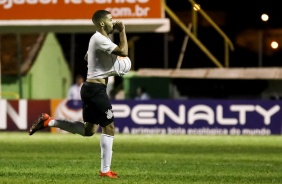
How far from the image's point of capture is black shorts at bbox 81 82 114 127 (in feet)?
47.1

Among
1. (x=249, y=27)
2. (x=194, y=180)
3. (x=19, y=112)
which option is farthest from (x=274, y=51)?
(x=194, y=180)

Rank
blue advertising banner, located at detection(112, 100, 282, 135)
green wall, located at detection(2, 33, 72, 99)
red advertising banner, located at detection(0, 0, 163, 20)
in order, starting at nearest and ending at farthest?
blue advertising banner, located at detection(112, 100, 282, 135)
red advertising banner, located at detection(0, 0, 163, 20)
green wall, located at detection(2, 33, 72, 99)

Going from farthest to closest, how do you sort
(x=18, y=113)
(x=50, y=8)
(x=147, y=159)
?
(x=50, y=8), (x=18, y=113), (x=147, y=159)

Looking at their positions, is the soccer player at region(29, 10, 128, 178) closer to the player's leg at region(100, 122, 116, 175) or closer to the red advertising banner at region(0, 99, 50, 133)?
the player's leg at region(100, 122, 116, 175)

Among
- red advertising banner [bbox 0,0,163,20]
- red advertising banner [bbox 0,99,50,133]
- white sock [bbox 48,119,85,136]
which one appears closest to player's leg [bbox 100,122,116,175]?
white sock [bbox 48,119,85,136]

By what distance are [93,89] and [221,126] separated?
1442 centimetres

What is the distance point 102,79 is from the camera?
14516mm

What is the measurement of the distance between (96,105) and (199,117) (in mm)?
14495

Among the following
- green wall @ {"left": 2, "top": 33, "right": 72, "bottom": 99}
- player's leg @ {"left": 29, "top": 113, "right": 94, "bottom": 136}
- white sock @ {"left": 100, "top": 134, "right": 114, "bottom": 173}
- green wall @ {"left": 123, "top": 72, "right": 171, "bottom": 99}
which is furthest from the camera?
green wall @ {"left": 2, "top": 33, "right": 72, "bottom": 99}

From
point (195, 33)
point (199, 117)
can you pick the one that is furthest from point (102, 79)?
point (195, 33)

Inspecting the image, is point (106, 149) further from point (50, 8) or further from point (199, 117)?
point (50, 8)

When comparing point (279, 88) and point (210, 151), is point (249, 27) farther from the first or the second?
point (210, 151)

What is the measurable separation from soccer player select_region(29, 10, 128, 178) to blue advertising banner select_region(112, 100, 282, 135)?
46.6ft

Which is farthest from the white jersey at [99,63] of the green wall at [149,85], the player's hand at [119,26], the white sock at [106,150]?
the green wall at [149,85]
